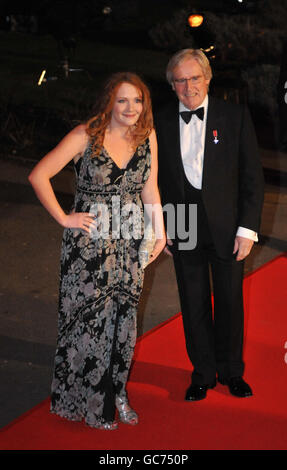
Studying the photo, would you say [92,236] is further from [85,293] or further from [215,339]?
[215,339]

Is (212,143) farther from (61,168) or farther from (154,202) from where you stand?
(61,168)

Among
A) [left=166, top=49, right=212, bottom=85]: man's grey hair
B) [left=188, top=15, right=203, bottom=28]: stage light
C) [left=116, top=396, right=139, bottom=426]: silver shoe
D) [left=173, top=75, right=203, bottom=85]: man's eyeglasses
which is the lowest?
[left=116, top=396, right=139, bottom=426]: silver shoe

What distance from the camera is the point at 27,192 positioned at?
9.05 metres

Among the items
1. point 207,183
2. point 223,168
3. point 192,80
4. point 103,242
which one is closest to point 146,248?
point 103,242

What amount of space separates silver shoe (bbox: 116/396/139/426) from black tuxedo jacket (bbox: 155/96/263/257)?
0.91 meters

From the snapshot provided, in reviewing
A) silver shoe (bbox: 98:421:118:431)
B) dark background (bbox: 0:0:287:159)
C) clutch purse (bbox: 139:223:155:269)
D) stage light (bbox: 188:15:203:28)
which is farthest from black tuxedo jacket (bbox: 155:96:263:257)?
stage light (bbox: 188:15:203:28)

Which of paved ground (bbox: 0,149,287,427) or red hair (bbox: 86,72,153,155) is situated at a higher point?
red hair (bbox: 86,72,153,155)

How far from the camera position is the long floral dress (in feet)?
11.6

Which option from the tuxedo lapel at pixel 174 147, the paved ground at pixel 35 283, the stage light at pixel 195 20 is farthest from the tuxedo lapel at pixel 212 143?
the stage light at pixel 195 20

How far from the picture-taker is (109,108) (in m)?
3.42

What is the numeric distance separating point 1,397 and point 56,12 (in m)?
15.5

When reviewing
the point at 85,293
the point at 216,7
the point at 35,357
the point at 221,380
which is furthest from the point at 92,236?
the point at 216,7

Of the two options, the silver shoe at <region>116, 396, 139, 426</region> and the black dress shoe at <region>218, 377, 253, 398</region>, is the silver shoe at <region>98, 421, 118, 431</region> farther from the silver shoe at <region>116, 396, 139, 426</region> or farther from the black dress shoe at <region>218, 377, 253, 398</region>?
the black dress shoe at <region>218, 377, 253, 398</region>

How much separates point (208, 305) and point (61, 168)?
114 centimetres
